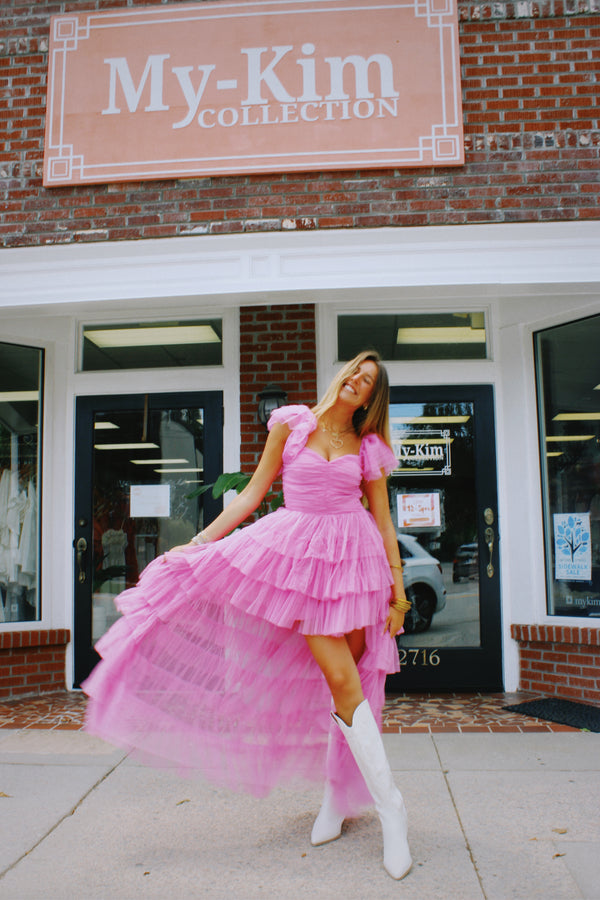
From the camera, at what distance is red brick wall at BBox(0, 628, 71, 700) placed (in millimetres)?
5250

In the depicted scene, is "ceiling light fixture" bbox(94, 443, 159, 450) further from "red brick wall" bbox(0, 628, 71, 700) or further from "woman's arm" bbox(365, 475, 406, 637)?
"woman's arm" bbox(365, 475, 406, 637)

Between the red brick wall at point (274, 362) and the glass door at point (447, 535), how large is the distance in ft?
2.38

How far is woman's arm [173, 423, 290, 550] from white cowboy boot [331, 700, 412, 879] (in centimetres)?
83

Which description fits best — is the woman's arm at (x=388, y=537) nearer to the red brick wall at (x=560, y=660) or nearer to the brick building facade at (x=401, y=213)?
the brick building facade at (x=401, y=213)

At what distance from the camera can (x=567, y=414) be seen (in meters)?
5.27

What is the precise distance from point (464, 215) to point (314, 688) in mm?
3318

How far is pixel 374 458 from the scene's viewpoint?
278 cm

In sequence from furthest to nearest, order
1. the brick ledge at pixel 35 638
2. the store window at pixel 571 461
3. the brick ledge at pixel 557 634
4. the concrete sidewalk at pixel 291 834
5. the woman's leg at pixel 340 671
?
1. the brick ledge at pixel 35 638
2. the store window at pixel 571 461
3. the brick ledge at pixel 557 634
4. the woman's leg at pixel 340 671
5. the concrete sidewalk at pixel 291 834

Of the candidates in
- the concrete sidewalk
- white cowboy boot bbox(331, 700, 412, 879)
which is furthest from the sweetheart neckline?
the concrete sidewalk

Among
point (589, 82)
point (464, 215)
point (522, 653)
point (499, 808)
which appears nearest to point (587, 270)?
point (464, 215)

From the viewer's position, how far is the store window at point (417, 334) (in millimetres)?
5488

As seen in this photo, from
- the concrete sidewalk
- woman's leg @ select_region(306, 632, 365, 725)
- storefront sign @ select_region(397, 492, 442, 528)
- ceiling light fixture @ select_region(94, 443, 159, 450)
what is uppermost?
ceiling light fixture @ select_region(94, 443, 159, 450)

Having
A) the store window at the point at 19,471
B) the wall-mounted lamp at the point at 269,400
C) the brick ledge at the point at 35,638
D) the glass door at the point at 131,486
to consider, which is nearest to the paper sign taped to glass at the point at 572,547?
the wall-mounted lamp at the point at 269,400

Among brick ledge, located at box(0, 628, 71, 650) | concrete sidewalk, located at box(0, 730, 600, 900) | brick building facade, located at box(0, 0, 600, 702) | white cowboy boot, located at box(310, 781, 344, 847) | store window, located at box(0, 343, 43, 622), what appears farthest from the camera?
store window, located at box(0, 343, 43, 622)
